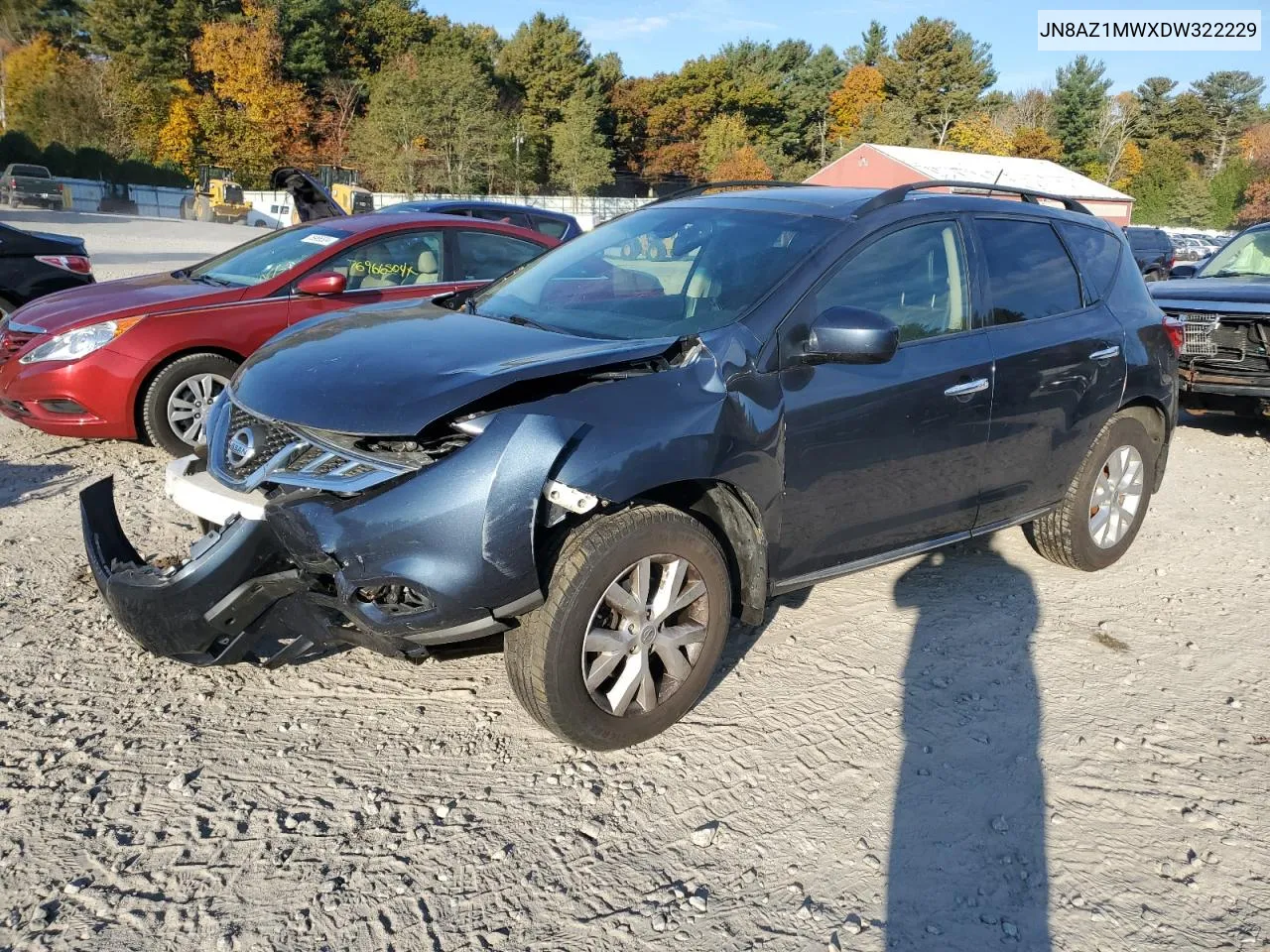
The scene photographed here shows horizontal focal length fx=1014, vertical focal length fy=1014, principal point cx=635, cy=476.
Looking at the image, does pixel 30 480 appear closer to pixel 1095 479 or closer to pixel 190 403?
pixel 190 403

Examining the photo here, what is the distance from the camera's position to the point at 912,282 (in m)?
4.04

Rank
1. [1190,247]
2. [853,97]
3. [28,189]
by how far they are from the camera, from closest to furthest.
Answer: [1190,247]
[28,189]
[853,97]

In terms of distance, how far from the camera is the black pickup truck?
4094 cm

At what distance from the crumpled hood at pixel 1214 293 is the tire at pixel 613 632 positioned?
669 centimetres

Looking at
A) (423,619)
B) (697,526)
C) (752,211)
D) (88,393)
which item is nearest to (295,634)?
(423,619)

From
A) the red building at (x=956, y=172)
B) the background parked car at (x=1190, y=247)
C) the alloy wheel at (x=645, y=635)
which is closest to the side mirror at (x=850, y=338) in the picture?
the alloy wheel at (x=645, y=635)

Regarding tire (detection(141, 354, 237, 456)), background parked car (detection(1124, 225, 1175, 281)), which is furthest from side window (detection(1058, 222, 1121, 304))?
background parked car (detection(1124, 225, 1175, 281))

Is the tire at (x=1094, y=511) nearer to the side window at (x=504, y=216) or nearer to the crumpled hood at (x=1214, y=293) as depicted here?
the crumpled hood at (x=1214, y=293)

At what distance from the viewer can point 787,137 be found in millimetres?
79250

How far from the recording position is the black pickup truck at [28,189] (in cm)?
4094

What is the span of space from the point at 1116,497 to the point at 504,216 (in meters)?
8.19

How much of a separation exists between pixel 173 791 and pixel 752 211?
3.02 metres

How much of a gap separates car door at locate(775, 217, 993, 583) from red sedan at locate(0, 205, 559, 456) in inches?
137

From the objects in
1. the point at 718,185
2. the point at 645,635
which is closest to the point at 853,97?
the point at 718,185
